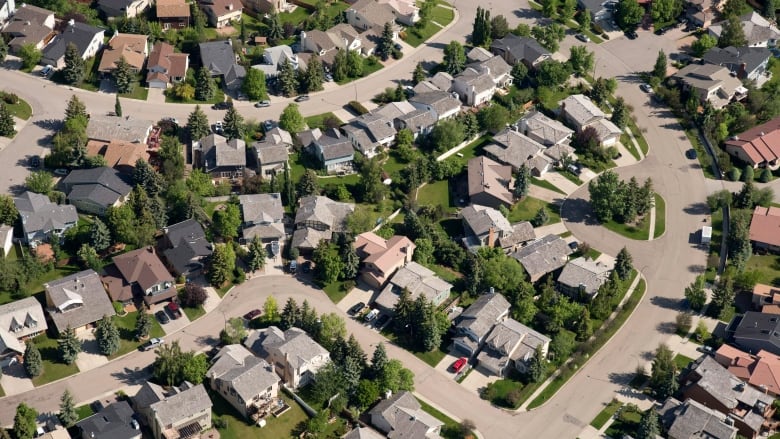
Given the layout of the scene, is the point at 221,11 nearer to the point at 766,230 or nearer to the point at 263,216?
the point at 263,216

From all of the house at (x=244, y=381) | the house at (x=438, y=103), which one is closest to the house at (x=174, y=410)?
the house at (x=244, y=381)

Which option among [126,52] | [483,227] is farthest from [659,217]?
[126,52]

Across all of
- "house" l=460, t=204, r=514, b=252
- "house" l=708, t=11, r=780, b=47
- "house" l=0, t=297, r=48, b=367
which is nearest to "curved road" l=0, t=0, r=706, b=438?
"house" l=0, t=297, r=48, b=367

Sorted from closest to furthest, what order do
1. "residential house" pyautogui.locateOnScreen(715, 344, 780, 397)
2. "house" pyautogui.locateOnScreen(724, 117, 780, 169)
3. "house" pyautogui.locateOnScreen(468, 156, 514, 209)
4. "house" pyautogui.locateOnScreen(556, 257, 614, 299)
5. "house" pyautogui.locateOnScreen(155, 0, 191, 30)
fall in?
1. "residential house" pyautogui.locateOnScreen(715, 344, 780, 397)
2. "house" pyautogui.locateOnScreen(556, 257, 614, 299)
3. "house" pyautogui.locateOnScreen(468, 156, 514, 209)
4. "house" pyautogui.locateOnScreen(724, 117, 780, 169)
5. "house" pyautogui.locateOnScreen(155, 0, 191, 30)

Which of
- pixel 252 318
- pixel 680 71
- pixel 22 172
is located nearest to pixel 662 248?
pixel 680 71

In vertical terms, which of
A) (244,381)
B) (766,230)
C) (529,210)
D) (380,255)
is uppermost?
(380,255)

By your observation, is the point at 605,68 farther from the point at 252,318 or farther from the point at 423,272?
the point at 252,318

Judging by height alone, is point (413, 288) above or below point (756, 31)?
below

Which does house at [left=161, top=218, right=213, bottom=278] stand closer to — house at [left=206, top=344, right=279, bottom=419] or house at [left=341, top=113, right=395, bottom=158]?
house at [left=206, top=344, right=279, bottom=419]
